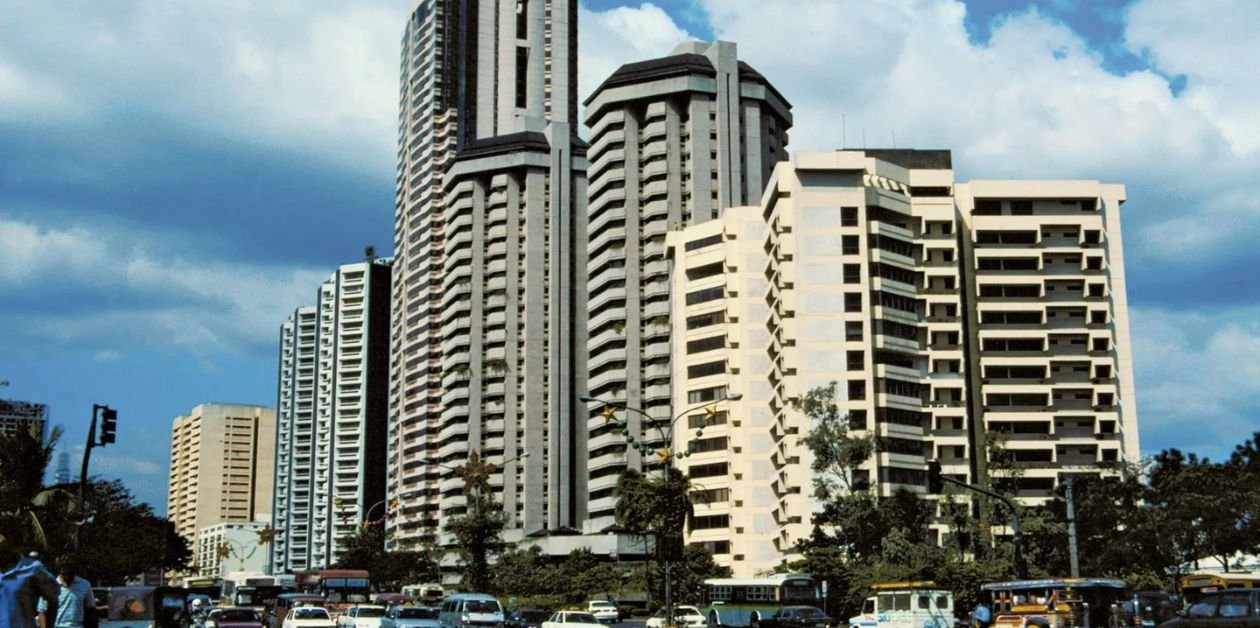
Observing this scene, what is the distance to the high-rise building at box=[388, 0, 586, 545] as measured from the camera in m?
163

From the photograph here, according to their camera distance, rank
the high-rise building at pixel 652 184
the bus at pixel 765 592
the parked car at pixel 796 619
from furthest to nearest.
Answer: the high-rise building at pixel 652 184
the bus at pixel 765 592
the parked car at pixel 796 619

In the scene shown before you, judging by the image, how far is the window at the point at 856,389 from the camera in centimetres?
10588

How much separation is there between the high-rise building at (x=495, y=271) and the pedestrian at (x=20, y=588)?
14170 cm

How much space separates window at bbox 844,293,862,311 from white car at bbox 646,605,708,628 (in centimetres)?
5060

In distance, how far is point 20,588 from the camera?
14.9m

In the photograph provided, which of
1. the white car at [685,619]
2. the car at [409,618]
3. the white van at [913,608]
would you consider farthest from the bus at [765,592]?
the car at [409,618]

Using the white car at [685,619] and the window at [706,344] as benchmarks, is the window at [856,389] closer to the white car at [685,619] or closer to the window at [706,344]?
the window at [706,344]

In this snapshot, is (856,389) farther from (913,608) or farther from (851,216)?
(913,608)

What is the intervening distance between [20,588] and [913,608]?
3704 centimetres

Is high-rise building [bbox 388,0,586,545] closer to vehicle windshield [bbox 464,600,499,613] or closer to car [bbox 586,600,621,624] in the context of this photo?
car [bbox 586,600,621,624]

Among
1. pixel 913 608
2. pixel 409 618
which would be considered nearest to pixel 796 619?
pixel 913 608

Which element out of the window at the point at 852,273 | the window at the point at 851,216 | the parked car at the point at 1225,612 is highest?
the window at the point at 851,216

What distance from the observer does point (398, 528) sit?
18425 centimetres

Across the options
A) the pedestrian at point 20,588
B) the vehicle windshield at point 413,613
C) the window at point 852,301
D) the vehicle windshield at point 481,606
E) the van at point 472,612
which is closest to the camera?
the pedestrian at point 20,588
